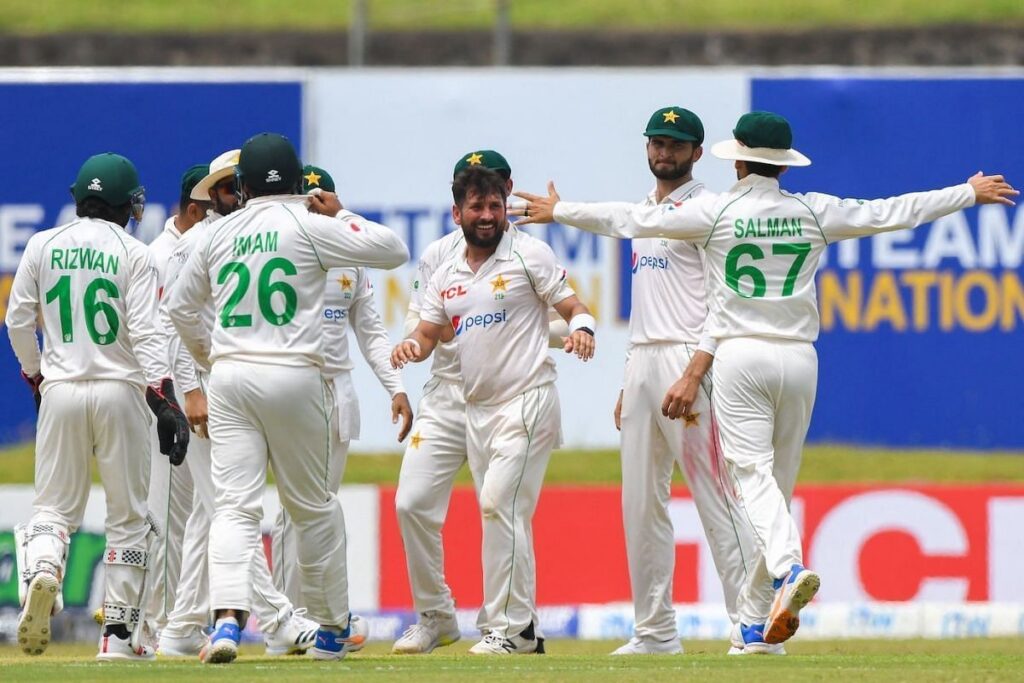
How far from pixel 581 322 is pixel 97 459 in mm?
2302

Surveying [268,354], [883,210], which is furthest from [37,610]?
[883,210]

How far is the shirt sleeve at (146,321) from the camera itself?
9.23 metres

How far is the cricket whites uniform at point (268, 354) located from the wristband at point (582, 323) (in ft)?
3.38

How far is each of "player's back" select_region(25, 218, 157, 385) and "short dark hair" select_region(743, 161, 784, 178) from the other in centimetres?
278

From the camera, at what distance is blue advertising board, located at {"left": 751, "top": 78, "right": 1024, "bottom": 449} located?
1619cm

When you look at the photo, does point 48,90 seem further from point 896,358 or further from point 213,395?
point 213,395

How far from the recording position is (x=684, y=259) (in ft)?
32.2

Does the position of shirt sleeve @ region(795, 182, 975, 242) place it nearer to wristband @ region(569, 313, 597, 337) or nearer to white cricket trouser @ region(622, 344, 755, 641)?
white cricket trouser @ region(622, 344, 755, 641)

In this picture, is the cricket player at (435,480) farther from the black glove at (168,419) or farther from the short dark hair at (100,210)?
the short dark hair at (100,210)

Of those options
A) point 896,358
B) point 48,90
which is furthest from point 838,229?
point 48,90

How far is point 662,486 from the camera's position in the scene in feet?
32.3

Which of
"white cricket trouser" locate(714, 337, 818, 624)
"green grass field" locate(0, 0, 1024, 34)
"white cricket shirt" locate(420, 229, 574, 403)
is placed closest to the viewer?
"white cricket trouser" locate(714, 337, 818, 624)

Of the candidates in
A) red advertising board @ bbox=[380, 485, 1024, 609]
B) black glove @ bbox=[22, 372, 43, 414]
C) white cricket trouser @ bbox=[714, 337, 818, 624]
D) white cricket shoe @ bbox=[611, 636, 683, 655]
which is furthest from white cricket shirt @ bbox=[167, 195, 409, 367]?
red advertising board @ bbox=[380, 485, 1024, 609]

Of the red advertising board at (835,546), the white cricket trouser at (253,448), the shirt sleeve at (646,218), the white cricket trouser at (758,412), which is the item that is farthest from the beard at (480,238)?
the red advertising board at (835,546)
